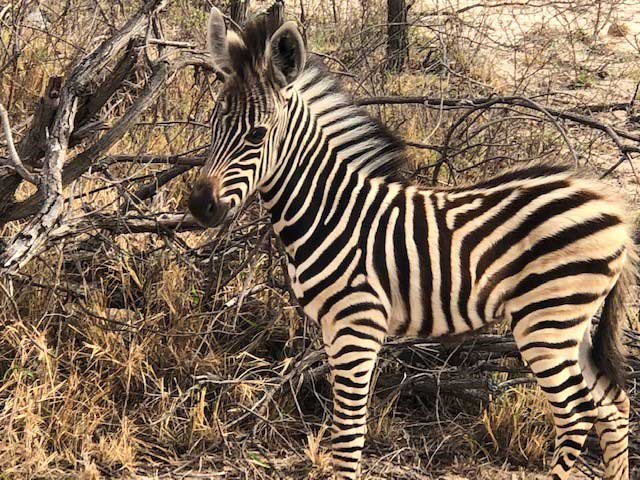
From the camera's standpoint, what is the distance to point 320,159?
3635 millimetres

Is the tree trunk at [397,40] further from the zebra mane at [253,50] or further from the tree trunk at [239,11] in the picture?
the zebra mane at [253,50]

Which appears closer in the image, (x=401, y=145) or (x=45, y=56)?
(x=401, y=145)

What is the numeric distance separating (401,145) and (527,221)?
636 mm

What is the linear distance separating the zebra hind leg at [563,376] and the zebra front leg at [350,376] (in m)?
0.60

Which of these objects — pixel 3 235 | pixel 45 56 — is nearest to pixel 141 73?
pixel 3 235

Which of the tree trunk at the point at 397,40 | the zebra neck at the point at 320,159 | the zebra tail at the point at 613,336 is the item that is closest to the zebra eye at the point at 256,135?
the zebra neck at the point at 320,159

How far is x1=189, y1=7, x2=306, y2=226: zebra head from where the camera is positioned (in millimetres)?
3332

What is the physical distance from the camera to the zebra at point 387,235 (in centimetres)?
341

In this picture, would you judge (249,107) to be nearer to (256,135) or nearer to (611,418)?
(256,135)

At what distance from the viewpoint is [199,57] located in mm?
4473

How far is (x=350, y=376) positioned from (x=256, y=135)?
1035 mm

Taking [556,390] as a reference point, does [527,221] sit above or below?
above

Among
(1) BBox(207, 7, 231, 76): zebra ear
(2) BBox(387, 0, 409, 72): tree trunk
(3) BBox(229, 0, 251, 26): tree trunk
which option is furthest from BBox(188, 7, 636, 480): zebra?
(2) BBox(387, 0, 409, 72): tree trunk

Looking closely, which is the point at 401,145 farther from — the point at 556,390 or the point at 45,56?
the point at 45,56
